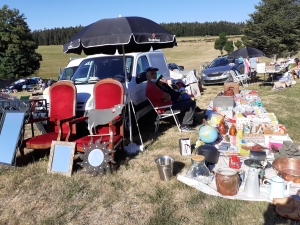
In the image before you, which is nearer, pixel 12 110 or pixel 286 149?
pixel 286 149

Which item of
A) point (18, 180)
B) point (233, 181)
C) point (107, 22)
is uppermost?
point (107, 22)

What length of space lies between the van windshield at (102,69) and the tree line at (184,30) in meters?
67.8

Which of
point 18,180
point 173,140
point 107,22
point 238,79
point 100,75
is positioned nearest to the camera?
point 18,180

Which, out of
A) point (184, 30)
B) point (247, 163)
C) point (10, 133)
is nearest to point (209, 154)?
point (247, 163)

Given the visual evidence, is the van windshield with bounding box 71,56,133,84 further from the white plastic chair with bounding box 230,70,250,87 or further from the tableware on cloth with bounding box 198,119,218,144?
the white plastic chair with bounding box 230,70,250,87

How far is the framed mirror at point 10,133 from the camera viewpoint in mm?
4672

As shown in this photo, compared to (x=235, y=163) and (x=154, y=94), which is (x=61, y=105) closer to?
(x=154, y=94)

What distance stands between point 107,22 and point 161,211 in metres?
3.19

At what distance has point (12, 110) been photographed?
4941 mm

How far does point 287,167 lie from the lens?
413 centimetres

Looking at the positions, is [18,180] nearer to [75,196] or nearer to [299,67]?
[75,196]

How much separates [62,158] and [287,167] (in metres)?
3.37

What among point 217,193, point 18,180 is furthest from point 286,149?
point 18,180

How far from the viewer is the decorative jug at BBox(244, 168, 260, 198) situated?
3.56m
